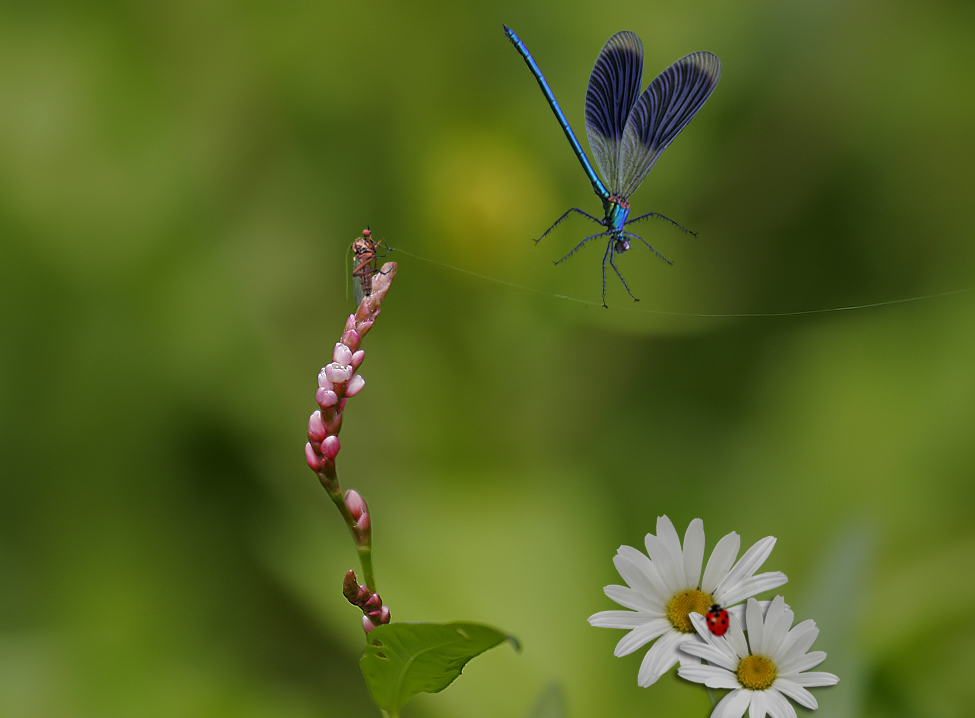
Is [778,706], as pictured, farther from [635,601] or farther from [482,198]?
[482,198]

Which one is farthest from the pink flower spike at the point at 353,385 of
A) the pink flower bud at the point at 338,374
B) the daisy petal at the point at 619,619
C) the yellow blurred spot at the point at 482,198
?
the yellow blurred spot at the point at 482,198

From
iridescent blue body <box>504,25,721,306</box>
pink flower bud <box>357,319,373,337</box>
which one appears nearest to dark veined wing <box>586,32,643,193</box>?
iridescent blue body <box>504,25,721,306</box>

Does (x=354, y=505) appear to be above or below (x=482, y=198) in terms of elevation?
below

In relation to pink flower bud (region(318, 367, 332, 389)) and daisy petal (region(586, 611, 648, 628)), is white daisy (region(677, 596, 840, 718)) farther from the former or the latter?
pink flower bud (region(318, 367, 332, 389))

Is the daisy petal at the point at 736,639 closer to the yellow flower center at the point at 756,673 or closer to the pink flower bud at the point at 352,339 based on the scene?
the yellow flower center at the point at 756,673

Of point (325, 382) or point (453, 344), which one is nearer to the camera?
point (325, 382)

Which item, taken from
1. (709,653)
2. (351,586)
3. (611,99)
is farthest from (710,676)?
(611,99)

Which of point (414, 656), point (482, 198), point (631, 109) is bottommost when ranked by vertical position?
point (414, 656)
